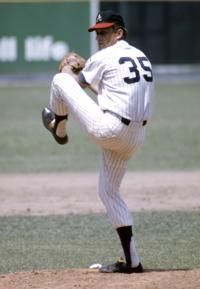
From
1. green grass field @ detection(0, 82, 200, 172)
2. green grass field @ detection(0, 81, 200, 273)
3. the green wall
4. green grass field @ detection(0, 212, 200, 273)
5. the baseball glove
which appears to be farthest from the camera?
the green wall

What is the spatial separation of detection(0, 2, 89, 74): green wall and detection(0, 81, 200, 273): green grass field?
0.86 metres

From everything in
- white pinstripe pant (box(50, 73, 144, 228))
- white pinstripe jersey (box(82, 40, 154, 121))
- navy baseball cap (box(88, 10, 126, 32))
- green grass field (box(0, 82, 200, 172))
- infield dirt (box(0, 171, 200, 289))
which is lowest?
green grass field (box(0, 82, 200, 172))

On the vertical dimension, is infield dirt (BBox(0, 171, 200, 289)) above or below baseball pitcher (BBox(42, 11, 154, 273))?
below

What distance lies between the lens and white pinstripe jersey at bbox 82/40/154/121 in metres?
5.86

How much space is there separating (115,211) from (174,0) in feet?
62.8

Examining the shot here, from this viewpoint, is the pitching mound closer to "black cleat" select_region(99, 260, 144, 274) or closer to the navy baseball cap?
"black cleat" select_region(99, 260, 144, 274)

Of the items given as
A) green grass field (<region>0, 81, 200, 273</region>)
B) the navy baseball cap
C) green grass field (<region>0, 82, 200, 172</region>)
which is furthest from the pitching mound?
green grass field (<region>0, 82, 200, 172</region>)

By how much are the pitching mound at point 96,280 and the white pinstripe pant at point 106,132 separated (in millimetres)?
390

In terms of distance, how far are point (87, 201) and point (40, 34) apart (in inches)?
571

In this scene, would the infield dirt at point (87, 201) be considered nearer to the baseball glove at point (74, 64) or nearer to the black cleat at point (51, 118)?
the black cleat at point (51, 118)

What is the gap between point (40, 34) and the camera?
2386cm

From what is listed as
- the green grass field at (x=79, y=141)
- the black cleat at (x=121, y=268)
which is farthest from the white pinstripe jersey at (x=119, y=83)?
the green grass field at (x=79, y=141)

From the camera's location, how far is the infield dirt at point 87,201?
5.78m

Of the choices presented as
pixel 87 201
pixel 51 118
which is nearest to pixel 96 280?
pixel 51 118
